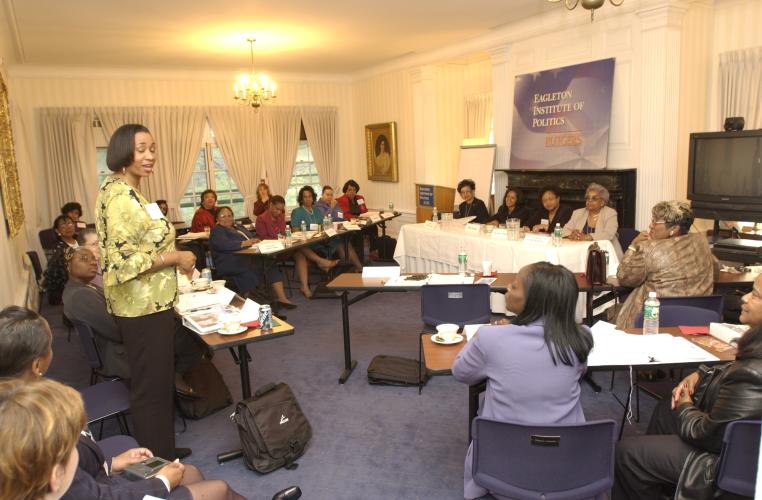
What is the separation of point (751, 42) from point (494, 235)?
3359 millimetres

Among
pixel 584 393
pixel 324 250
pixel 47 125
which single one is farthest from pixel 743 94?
pixel 47 125

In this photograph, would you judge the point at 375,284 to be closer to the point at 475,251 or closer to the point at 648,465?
the point at 475,251

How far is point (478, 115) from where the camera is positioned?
9430 millimetres

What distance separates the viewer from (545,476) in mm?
1949

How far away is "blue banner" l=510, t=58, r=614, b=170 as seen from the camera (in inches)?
262

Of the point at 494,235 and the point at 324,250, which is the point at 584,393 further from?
the point at 324,250

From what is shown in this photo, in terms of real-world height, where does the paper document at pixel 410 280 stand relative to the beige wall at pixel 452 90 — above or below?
below

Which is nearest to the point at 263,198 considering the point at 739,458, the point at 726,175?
the point at 726,175

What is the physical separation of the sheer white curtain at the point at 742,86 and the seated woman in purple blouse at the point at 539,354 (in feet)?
16.7

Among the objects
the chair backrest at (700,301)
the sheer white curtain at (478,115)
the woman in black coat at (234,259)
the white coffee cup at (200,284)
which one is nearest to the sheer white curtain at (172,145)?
the woman in black coat at (234,259)

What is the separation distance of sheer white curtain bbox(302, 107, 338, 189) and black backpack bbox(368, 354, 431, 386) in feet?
23.6

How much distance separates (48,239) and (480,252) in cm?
596

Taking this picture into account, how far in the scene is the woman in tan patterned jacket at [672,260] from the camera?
12.1 ft

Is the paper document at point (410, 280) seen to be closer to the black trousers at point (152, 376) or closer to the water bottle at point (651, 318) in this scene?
the water bottle at point (651, 318)
